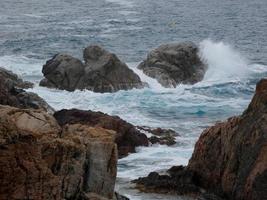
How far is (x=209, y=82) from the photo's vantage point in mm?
44344

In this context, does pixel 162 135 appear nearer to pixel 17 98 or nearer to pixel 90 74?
pixel 17 98

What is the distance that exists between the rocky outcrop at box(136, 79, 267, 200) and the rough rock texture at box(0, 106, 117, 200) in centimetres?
466

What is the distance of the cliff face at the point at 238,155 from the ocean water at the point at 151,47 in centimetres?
181

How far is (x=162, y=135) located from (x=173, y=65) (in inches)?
546

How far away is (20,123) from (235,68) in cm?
3505

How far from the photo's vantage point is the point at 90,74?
39469mm

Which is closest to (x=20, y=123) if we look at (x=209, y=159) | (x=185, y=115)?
(x=209, y=159)

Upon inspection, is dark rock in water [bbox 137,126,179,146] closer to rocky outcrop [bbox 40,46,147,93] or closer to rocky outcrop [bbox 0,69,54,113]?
rocky outcrop [bbox 0,69,54,113]

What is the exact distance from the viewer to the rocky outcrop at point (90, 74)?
39344 millimetres

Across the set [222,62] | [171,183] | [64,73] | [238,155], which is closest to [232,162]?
[238,155]

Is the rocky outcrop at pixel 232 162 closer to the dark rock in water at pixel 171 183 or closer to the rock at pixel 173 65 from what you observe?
the dark rock in water at pixel 171 183

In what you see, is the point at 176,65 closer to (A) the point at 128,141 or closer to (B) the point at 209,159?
(A) the point at 128,141

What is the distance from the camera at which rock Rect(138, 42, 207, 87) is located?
4278 cm

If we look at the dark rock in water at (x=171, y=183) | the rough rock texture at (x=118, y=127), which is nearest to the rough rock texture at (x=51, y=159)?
the dark rock in water at (x=171, y=183)
